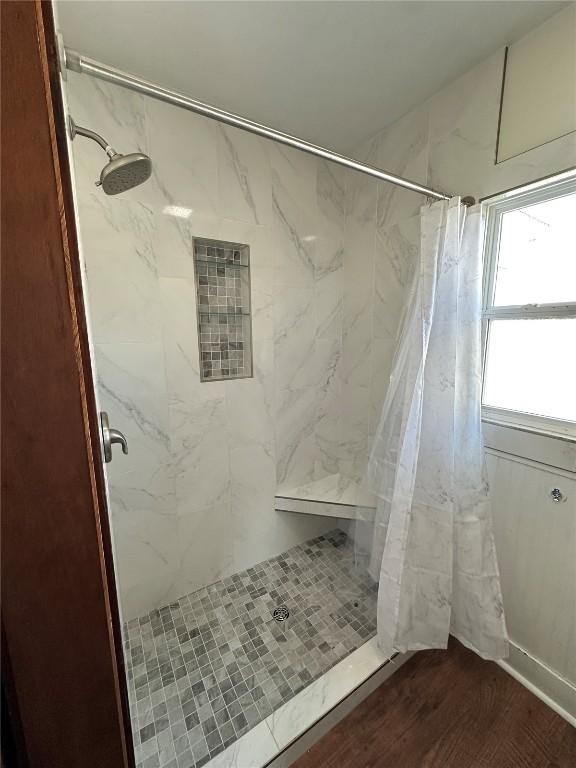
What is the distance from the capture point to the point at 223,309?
1733mm

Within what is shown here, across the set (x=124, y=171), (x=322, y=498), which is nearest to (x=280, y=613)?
(x=322, y=498)

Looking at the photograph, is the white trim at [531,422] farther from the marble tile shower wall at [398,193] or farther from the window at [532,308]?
the marble tile shower wall at [398,193]

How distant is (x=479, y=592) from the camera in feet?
4.17

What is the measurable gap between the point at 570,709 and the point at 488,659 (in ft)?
0.84

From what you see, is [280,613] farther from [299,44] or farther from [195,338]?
[299,44]

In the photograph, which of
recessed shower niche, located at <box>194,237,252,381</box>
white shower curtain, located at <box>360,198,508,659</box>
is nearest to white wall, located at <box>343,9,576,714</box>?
white shower curtain, located at <box>360,198,508,659</box>

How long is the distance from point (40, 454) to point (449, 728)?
162 centimetres

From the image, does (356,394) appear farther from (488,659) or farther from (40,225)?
(40,225)

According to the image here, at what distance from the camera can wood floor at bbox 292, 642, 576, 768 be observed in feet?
3.43

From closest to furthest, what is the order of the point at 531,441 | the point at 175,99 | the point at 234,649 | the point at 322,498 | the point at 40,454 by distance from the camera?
the point at 40,454 < the point at 175,99 < the point at 531,441 < the point at 234,649 < the point at 322,498

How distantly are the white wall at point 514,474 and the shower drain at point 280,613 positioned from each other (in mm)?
995

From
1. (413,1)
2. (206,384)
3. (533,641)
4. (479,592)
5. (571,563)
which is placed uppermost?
(413,1)

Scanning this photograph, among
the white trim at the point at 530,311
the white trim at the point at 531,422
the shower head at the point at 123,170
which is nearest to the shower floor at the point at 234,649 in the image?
the white trim at the point at 531,422

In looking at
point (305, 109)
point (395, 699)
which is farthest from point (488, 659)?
point (305, 109)
